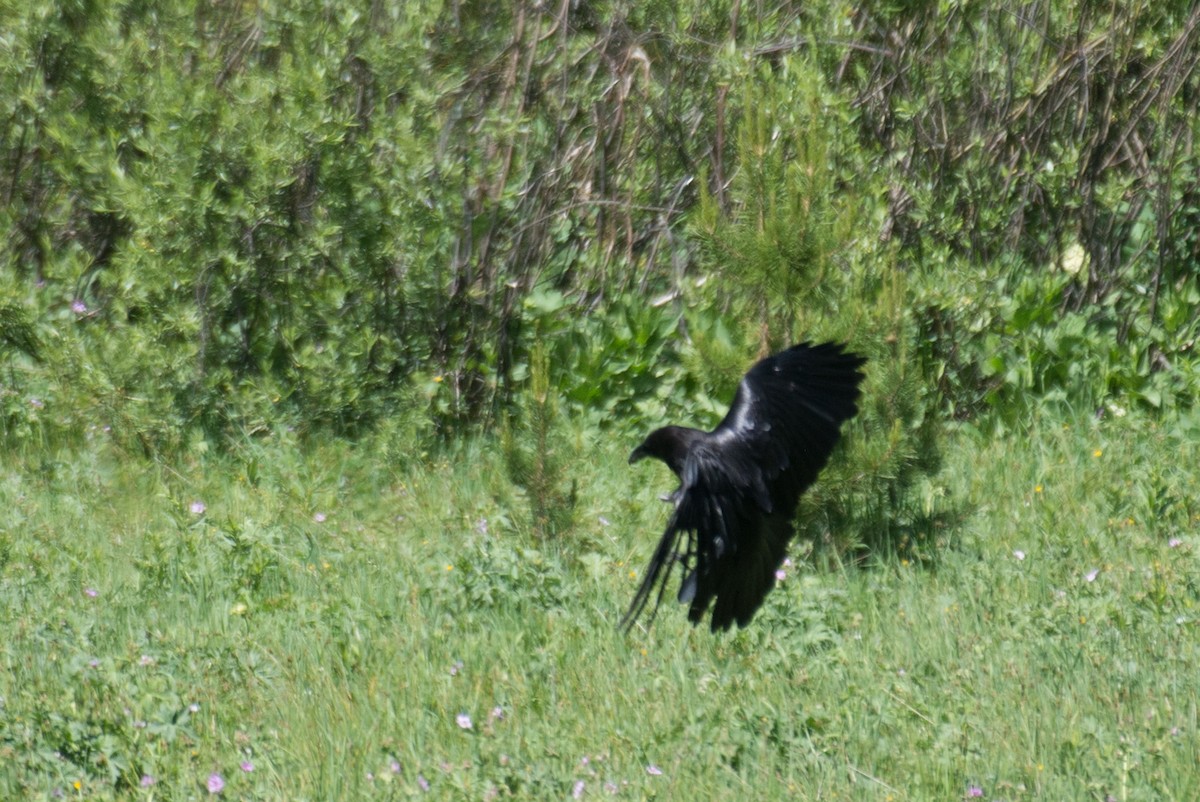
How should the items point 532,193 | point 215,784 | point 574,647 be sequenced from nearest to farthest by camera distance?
point 215,784
point 574,647
point 532,193

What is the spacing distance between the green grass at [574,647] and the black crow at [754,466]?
21 cm

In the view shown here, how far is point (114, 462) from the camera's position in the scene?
6781 mm

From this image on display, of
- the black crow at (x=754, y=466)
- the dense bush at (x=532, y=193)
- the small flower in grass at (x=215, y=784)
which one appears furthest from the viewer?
the dense bush at (x=532, y=193)

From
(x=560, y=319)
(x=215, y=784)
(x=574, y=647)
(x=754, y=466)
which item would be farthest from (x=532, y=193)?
(x=215, y=784)

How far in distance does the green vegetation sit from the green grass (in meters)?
0.03

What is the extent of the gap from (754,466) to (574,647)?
2.62ft

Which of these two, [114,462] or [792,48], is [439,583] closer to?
[114,462]

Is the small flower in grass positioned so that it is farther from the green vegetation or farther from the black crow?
the black crow

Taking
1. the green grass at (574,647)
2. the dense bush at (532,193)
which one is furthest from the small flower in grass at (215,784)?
the dense bush at (532,193)

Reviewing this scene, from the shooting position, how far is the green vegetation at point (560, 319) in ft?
16.1

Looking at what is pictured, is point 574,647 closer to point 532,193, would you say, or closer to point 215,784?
point 215,784

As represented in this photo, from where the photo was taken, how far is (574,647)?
462cm

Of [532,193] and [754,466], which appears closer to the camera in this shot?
[754,466]

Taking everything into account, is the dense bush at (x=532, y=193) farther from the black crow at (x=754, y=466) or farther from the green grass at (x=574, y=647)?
the black crow at (x=754, y=466)
